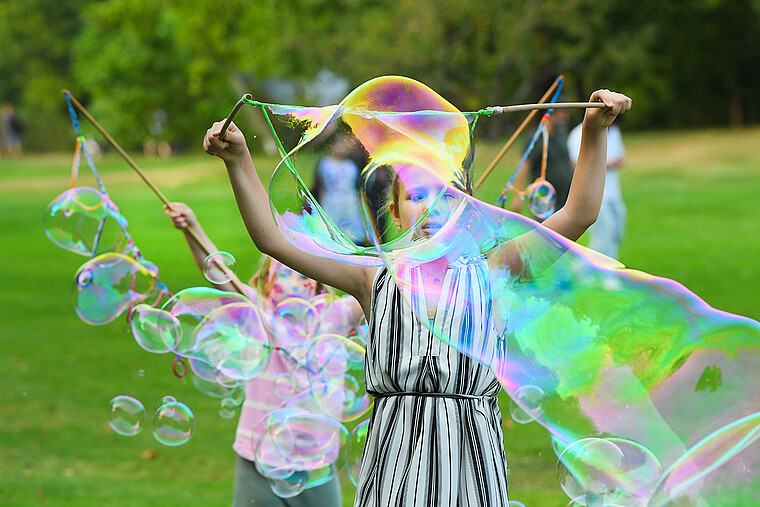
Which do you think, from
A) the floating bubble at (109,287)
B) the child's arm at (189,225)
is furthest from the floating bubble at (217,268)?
the floating bubble at (109,287)

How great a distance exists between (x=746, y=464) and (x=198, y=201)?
64.6 feet

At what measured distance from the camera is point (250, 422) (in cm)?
339

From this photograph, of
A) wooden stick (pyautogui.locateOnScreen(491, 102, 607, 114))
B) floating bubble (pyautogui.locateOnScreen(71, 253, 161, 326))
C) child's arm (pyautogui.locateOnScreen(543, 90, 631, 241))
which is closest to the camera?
wooden stick (pyautogui.locateOnScreen(491, 102, 607, 114))

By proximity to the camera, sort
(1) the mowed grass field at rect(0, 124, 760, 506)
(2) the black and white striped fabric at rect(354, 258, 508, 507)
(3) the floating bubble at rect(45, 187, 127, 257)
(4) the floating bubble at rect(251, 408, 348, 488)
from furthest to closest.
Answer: (1) the mowed grass field at rect(0, 124, 760, 506), (3) the floating bubble at rect(45, 187, 127, 257), (4) the floating bubble at rect(251, 408, 348, 488), (2) the black and white striped fabric at rect(354, 258, 508, 507)

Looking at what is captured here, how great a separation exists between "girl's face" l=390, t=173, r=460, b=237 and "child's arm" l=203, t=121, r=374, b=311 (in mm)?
194

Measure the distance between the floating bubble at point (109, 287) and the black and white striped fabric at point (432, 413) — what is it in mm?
1826

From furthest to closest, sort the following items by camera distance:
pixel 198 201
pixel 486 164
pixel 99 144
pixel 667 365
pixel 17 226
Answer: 1. pixel 99 144
2. pixel 198 201
3. pixel 17 226
4. pixel 486 164
5. pixel 667 365

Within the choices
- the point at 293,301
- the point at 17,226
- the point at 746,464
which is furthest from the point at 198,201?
the point at 746,464

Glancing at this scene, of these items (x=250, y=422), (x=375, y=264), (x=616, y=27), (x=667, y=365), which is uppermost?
(x=375, y=264)

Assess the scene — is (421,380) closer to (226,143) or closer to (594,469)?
(594,469)

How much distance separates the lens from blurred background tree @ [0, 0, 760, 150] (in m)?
19.6

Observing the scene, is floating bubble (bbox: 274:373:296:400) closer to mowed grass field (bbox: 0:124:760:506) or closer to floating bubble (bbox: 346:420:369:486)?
floating bubble (bbox: 346:420:369:486)

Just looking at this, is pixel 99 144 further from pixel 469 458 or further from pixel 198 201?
pixel 469 458

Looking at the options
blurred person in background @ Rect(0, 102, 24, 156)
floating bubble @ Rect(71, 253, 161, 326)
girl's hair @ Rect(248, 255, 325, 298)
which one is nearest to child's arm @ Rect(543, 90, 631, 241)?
girl's hair @ Rect(248, 255, 325, 298)
